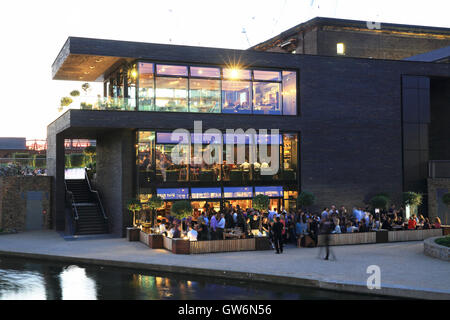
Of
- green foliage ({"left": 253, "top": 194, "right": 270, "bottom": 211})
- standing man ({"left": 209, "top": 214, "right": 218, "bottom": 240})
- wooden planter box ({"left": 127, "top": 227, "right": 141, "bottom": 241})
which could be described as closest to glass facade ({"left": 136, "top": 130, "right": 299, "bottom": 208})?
wooden planter box ({"left": 127, "top": 227, "right": 141, "bottom": 241})

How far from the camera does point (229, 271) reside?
14695mm

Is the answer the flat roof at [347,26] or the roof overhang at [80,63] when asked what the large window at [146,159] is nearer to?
the roof overhang at [80,63]

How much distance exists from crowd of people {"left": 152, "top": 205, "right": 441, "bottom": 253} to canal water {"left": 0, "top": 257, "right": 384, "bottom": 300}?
4.42 metres

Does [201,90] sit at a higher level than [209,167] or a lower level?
higher

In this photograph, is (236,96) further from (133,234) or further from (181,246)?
(181,246)

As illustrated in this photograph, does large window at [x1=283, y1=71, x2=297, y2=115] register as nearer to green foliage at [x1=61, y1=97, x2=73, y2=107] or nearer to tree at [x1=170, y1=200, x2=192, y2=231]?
tree at [x1=170, y1=200, x2=192, y2=231]

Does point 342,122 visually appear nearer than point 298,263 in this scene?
No

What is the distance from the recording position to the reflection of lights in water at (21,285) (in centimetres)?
1205

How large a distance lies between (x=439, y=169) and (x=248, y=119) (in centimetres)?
1255

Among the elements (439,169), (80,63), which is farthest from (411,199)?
(80,63)

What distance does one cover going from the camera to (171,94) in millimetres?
24922

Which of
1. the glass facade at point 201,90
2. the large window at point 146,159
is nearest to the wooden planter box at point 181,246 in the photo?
the large window at point 146,159

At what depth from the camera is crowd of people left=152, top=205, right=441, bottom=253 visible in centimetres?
1900

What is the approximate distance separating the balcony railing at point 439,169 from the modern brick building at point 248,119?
1.14 feet
